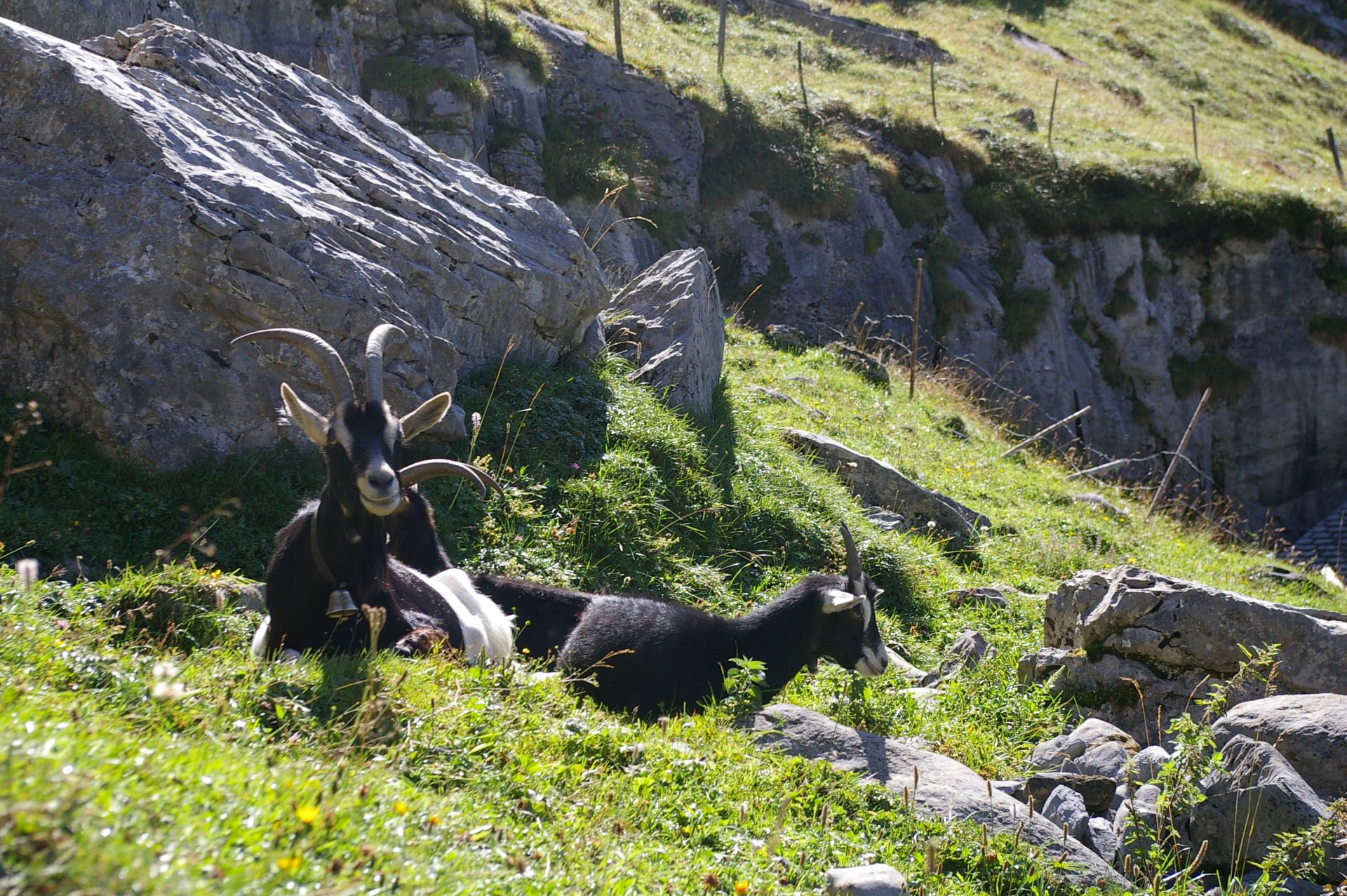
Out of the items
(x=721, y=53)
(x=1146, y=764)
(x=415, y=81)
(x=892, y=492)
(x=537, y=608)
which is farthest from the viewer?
(x=721, y=53)

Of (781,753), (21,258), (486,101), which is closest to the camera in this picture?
(781,753)

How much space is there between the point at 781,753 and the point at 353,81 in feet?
49.1

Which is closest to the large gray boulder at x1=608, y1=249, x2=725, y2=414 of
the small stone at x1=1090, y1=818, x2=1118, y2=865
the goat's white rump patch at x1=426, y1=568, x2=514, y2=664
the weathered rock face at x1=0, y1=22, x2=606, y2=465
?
the weathered rock face at x1=0, y1=22, x2=606, y2=465

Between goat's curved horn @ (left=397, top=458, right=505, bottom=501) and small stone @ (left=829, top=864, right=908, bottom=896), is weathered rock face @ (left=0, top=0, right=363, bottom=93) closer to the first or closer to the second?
goat's curved horn @ (left=397, top=458, right=505, bottom=501)

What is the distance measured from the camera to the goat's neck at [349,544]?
5.65 metres

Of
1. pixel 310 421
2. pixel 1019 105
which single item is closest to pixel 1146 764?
pixel 310 421

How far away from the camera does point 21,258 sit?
6898 millimetres

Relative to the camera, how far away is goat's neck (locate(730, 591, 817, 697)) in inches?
277

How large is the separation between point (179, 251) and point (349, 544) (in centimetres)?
293

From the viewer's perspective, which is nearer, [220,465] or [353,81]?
[220,465]

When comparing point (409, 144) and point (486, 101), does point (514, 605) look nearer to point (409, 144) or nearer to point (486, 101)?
point (409, 144)

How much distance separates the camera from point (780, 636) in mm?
7250

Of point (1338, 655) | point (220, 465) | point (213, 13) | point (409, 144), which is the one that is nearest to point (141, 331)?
point (220, 465)

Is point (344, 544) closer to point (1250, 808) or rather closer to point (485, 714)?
point (485, 714)
